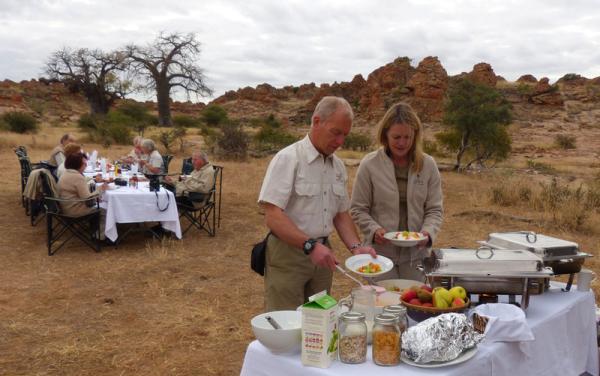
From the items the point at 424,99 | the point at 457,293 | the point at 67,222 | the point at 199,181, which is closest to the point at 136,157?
the point at 199,181

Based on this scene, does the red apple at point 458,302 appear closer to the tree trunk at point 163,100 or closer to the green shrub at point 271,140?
the green shrub at point 271,140

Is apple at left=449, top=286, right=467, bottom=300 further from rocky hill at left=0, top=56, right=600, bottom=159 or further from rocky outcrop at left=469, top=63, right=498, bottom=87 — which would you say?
rocky outcrop at left=469, top=63, right=498, bottom=87

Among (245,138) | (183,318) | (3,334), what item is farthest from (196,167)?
(245,138)

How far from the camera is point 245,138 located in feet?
A: 55.5

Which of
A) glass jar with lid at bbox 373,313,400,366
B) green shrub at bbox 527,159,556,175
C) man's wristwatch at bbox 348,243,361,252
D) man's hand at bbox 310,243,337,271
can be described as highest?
man's hand at bbox 310,243,337,271

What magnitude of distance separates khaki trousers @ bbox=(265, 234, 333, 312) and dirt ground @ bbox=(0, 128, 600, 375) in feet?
3.98

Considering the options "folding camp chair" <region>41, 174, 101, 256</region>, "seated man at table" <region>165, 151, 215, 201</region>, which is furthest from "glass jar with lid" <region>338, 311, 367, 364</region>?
"seated man at table" <region>165, 151, 215, 201</region>

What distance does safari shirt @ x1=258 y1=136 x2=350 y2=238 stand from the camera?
2.32 meters

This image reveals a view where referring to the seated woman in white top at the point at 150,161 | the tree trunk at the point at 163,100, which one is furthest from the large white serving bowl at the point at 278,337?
the tree trunk at the point at 163,100

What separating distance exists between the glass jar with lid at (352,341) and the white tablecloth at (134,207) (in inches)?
187

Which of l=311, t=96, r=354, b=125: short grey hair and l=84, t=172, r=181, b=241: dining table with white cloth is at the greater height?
l=311, t=96, r=354, b=125: short grey hair

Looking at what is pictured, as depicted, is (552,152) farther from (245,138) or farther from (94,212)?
(94,212)

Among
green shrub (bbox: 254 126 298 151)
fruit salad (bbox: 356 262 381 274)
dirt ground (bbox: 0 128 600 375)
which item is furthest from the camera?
green shrub (bbox: 254 126 298 151)

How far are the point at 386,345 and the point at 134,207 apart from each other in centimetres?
489
